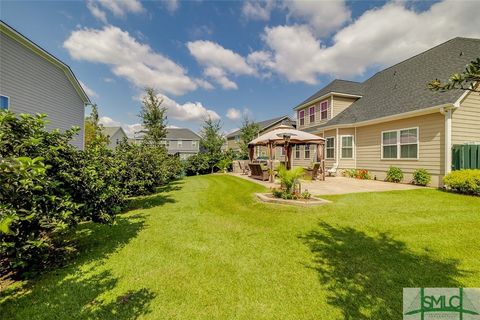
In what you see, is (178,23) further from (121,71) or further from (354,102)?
(354,102)

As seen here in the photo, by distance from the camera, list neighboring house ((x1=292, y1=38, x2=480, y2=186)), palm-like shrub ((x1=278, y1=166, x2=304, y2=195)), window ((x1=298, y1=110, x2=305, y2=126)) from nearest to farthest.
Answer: palm-like shrub ((x1=278, y1=166, x2=304, y2=195)), neighboring house ((x1=292, y1=38, x2=480, y2=186)), window ((x1=298, y1=110, x2=305, y2=126))

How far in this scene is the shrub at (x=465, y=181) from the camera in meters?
8.29

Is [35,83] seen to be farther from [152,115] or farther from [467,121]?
[467,121]

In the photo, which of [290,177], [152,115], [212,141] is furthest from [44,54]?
[212,141]

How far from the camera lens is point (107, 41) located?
479 inches

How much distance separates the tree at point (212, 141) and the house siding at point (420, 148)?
1481cm

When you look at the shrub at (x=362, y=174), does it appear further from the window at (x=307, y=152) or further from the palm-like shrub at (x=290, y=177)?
the palm-like shrub at (x=290, y=177)

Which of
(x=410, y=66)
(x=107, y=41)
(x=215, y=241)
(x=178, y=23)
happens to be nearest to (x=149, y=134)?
(x=107, y=41)

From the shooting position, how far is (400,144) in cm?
1244

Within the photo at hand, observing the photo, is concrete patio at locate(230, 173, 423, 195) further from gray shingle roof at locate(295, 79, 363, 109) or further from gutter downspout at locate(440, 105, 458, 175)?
gray shingle roof at locate(295, 79, 363, 109)

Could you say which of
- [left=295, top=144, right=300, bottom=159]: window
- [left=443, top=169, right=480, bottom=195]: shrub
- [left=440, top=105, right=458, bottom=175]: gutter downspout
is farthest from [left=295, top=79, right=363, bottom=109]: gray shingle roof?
[left=443, top=169, right=480, bottom=195]: shrub

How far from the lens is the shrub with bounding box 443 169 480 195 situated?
27.2ft

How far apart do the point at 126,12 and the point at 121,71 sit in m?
12.5

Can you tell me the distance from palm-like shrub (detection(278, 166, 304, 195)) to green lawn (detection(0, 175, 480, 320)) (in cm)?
157
